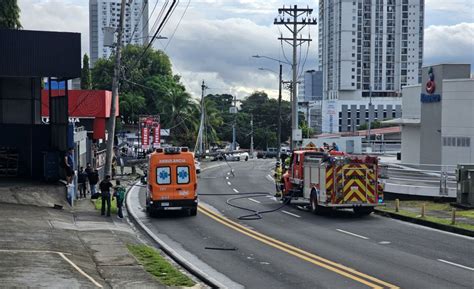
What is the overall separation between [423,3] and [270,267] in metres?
150

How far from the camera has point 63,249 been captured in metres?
16.7

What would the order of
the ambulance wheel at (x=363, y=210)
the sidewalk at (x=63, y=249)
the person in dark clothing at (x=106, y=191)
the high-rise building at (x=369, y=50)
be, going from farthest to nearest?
the high-rise building at (x=369, y=50)
the ambulance wheel at (x=363, y=210)
the person in dark clothing at (x=106, y=191)
the sidewalk at (x=63, y=249)

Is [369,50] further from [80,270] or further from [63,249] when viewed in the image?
[80,270]

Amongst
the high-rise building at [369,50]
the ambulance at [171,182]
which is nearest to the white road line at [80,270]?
the ambulance at [171,182]

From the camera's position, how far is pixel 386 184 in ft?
104

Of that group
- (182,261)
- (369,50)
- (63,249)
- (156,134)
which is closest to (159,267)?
(182,261)

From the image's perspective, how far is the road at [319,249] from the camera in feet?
46.4

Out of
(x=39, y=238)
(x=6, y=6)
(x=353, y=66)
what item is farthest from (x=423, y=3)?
(x=39, y=238)

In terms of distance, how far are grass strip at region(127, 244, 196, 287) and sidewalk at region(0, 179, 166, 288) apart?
0.77ft

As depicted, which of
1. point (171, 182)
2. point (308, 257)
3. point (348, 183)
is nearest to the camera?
point (308, 257)

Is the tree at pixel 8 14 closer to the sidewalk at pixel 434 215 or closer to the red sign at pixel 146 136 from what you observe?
the red sign at pixel 146 136

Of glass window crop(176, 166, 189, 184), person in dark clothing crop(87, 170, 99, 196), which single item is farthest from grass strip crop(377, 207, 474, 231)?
person in dark clothing crop(87, 170, 99, 196)

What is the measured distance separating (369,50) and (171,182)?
441 feet

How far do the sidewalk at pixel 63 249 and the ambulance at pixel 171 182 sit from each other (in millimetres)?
1620
